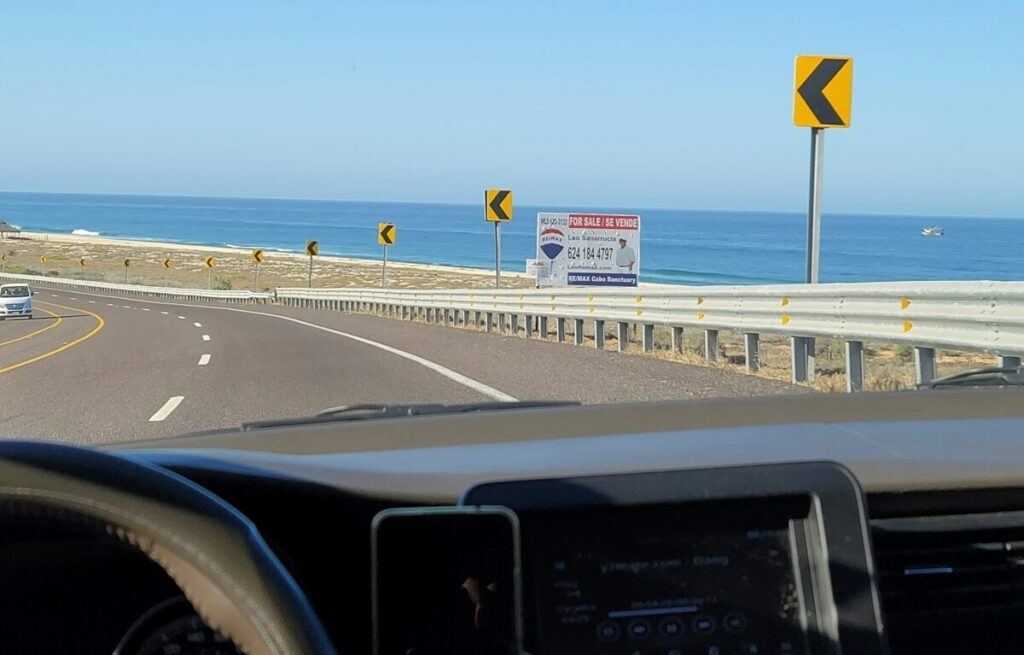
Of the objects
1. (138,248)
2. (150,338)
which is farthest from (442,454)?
(138,248)

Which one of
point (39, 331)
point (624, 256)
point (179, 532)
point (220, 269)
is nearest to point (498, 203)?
Answer: point (624, 256)

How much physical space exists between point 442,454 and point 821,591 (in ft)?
3.82

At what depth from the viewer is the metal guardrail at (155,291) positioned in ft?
189

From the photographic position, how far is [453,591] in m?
2.14

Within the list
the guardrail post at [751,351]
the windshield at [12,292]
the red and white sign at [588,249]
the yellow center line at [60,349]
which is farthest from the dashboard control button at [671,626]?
the windshield at [12,292]

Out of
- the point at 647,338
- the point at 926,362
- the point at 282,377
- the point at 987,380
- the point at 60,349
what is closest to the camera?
the point at 987,380

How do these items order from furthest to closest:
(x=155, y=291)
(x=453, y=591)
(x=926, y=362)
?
(x=155, y=291) → (x=926, y=362) → (x=453, y=591)

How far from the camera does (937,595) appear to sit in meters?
2.49

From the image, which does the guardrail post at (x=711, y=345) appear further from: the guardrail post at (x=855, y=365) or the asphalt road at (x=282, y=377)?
the guardrail post at (x=855, y=365)

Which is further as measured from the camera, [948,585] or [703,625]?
[948,585]

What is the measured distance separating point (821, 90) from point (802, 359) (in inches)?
119

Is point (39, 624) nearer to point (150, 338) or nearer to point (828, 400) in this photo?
point (828, 400)

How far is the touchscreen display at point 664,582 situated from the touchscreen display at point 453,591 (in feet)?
0.20

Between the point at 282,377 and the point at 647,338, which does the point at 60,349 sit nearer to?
the point at 282,377
